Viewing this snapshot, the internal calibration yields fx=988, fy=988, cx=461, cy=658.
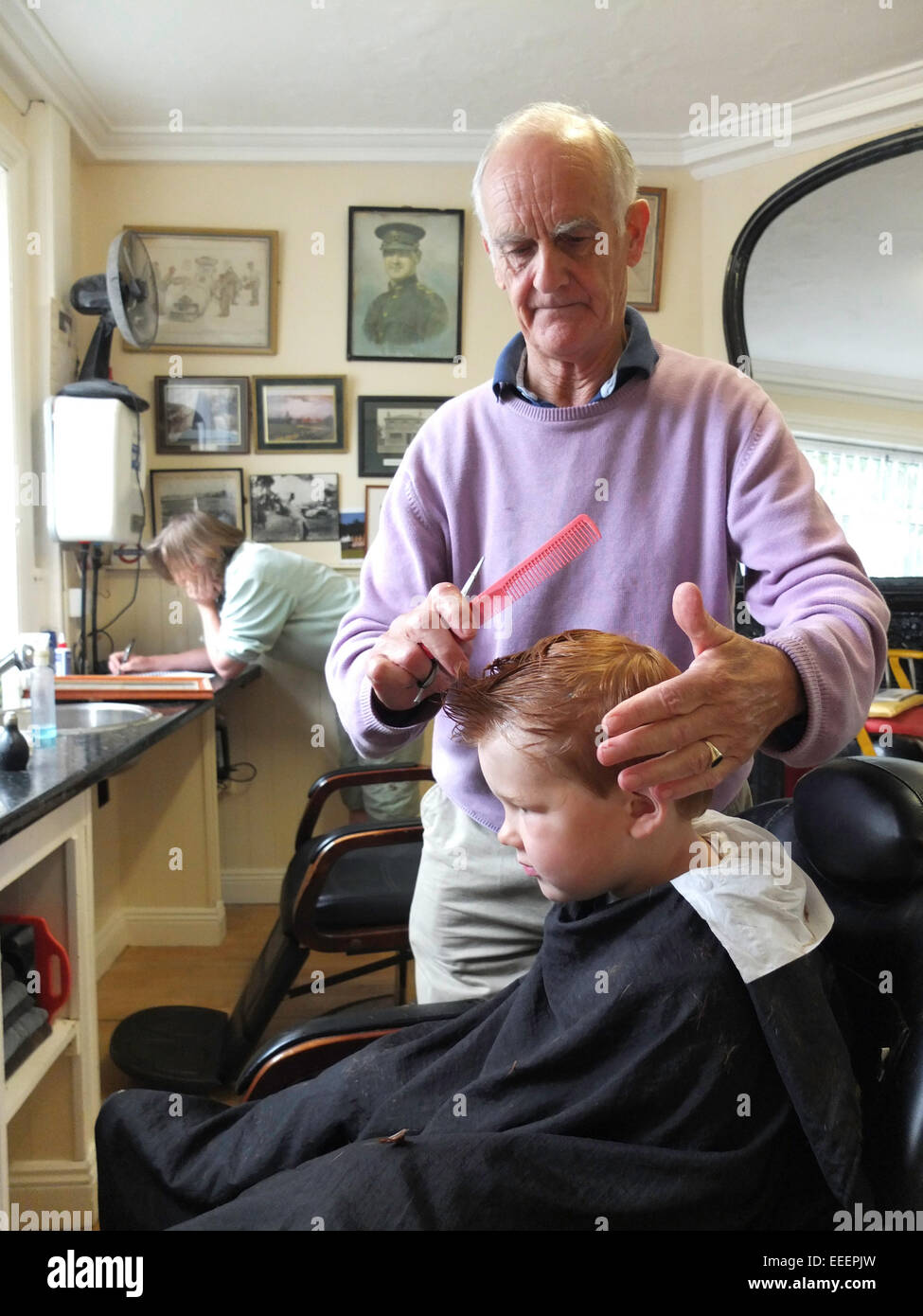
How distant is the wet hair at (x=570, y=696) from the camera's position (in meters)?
1.02

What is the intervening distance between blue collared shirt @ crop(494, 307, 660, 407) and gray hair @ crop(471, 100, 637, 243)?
141 millimetres

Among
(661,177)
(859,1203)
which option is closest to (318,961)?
(859,1203)

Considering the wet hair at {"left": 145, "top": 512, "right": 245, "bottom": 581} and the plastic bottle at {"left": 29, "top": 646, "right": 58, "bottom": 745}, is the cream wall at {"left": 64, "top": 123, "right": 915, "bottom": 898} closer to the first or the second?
the wet hair at {"left": 145, "top": 512, "right": 245, "bottom": 581}

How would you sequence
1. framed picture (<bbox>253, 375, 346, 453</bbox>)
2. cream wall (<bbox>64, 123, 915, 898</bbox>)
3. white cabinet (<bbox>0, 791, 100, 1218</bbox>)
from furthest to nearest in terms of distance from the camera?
1. framed picture (<bbox>253, 375, 346, 453</bbox>)
2. cream wall (<bbox>64, 123, 915, 898</bbox>)
3. white cabinet (<bbox>0, 791, 100, 1218</bbox>)

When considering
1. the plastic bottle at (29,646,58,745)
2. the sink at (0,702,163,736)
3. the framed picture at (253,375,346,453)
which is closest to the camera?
the plastic bottle at (29,646,58,745)

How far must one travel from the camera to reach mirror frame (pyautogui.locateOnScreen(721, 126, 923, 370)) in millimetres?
3260

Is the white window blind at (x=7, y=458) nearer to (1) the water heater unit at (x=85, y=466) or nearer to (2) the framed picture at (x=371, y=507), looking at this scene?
(1) the water heater unit at (x=85, y=466)

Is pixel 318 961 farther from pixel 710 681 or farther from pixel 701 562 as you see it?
pixel 710 681

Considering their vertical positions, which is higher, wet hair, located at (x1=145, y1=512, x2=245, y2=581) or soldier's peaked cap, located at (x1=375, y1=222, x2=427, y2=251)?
soldier's peaked cap, located at (x1=375, y1=222, x2=427, y2=251)

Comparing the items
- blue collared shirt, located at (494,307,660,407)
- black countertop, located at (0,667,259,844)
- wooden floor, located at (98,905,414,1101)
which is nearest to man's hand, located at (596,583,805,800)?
blue collared shirt, located at (494,307,660,407)

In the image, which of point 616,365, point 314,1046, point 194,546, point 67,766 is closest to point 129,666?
point 194,546

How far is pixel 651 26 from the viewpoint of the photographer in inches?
113

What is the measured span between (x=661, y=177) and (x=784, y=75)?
0.61 metres

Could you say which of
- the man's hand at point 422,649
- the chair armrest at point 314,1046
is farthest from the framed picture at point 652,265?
the chair armrest at point 314,1046
